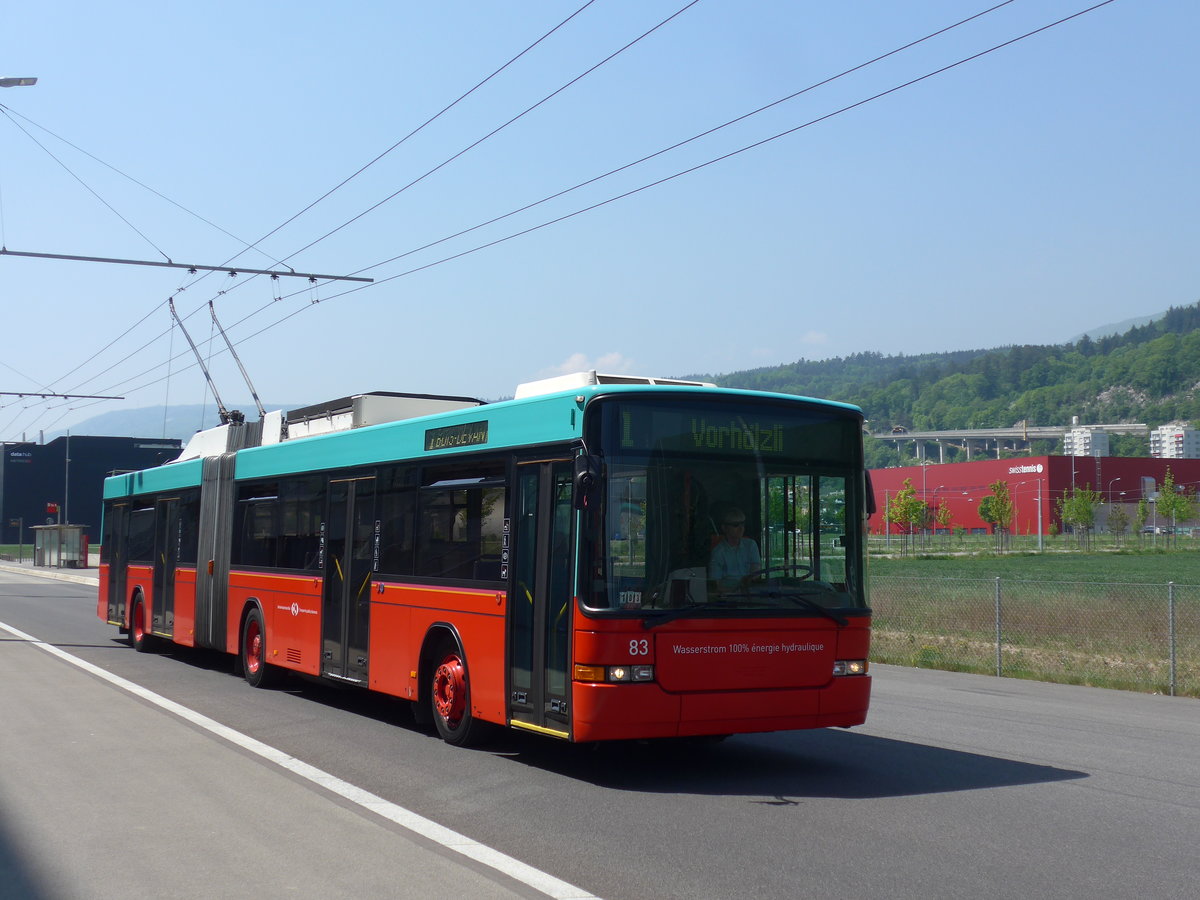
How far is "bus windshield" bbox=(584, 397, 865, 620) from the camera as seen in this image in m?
8.52

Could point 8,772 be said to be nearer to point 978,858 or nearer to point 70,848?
point 70,848

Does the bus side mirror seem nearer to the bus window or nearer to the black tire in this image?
the black tire

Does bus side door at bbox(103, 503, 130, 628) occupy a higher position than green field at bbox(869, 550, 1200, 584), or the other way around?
bus side door at bbox(103, 503, 130, 628)

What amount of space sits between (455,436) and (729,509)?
276 cm

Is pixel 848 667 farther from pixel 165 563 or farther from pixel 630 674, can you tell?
pixel 165 563

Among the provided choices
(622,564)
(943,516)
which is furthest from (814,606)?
(943,516)

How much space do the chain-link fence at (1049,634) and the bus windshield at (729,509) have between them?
689 cm

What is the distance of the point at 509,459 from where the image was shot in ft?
31.7

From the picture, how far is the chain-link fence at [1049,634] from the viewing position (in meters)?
17.2

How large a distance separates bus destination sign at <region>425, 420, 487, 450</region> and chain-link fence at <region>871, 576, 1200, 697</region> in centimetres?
790

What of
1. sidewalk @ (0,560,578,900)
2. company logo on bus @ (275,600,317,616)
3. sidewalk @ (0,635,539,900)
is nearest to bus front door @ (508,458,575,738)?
sidewalk @ (0,560,578,900)

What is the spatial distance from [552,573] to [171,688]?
24.8 feet

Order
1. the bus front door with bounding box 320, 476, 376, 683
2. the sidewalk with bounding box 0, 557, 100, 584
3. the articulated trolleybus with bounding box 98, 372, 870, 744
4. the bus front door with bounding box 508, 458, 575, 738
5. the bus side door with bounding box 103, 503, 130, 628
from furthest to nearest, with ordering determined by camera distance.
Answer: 1. the sidewalk with bounding box 0, 557, 100, 584
2. the bus side door with bounding box 103, 503, 130, 628
3. the bus front door with bounding box 320, 476, 376, 683
4. the bus front door with bounding box 508, 458, 575, 738
5. the articulated trolleybus with bounding box 98, 372, 870, 744

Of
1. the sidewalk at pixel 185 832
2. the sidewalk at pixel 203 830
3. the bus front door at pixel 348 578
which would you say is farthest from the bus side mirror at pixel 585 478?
the bus front door at pixel 348 578
